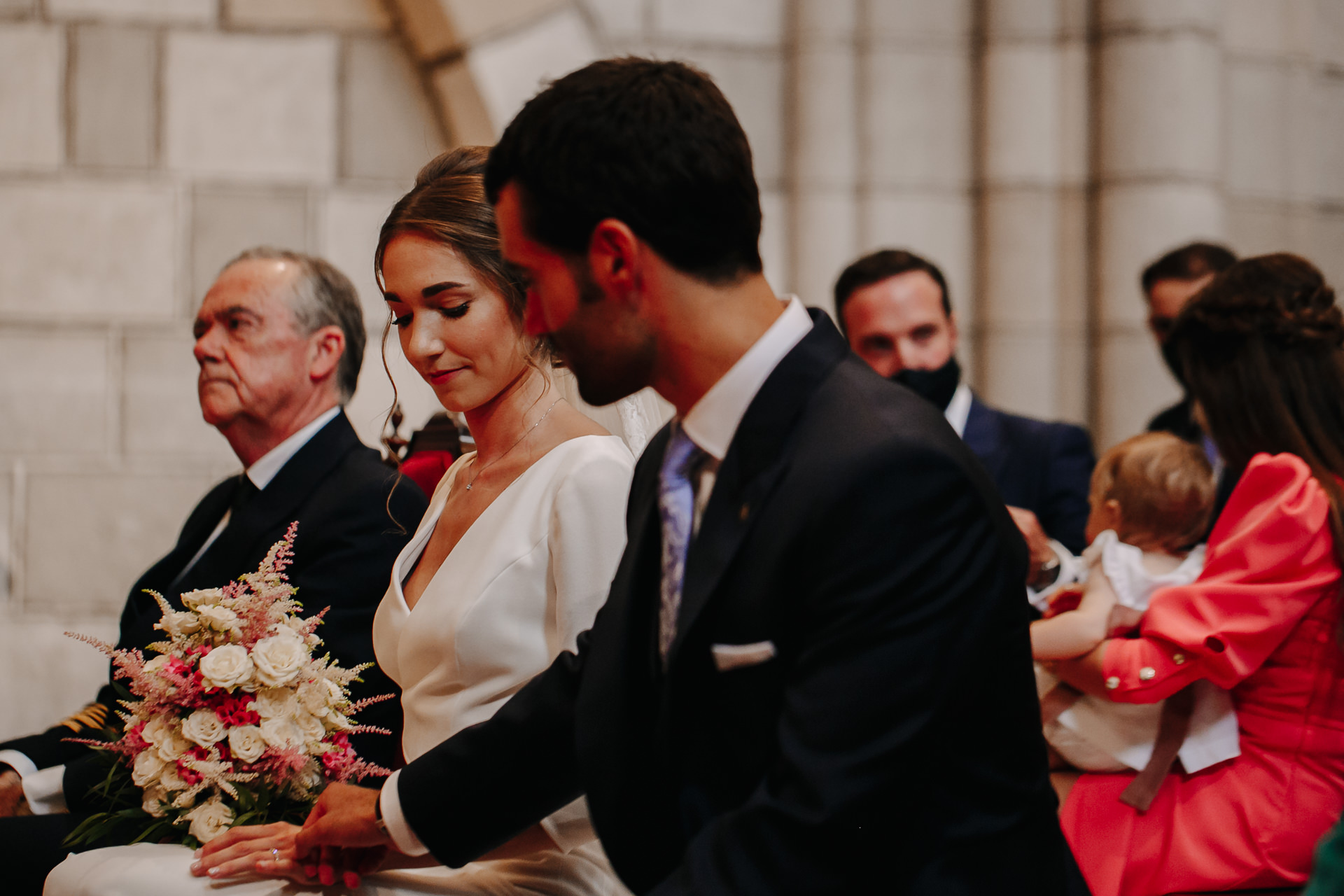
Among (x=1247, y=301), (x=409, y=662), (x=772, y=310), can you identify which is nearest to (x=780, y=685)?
(x=772, y=310)

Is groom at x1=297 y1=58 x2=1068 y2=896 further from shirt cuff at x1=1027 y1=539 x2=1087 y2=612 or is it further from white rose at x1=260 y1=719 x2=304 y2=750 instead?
shirt cuff at x1=1027 y1=539 x2=1087 y2=612

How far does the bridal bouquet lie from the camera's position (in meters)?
2.05

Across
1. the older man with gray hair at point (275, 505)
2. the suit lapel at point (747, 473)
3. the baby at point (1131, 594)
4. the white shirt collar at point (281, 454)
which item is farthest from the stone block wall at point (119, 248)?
the suit lapel at point (747, 473)

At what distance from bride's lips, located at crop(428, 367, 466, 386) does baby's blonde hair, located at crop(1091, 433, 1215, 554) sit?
159 cm

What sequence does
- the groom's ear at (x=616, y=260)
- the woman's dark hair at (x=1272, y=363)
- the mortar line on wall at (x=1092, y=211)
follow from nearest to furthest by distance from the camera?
the groom's ear at (x=616, y=260)
the woman's dark hair at (x=1272, y=363)
the mortar line on wall at (x=1092, y=211)

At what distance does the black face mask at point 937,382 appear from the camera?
12.2ft

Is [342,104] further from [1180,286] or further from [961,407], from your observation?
[1180,286]

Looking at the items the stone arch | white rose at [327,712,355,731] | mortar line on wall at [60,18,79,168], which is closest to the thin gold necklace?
white rose at [327,712,355,731]

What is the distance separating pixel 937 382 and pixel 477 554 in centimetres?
205

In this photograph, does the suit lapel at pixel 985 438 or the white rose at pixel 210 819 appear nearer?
the white rose at pixel 210 819

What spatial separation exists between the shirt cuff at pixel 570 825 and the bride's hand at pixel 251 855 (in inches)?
15.7

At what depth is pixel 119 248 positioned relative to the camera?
15.1 ft

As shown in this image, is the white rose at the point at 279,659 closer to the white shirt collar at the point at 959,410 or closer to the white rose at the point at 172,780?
the white rose at the point at 172,780

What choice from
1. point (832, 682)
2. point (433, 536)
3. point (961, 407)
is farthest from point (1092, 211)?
point (832, 682)
